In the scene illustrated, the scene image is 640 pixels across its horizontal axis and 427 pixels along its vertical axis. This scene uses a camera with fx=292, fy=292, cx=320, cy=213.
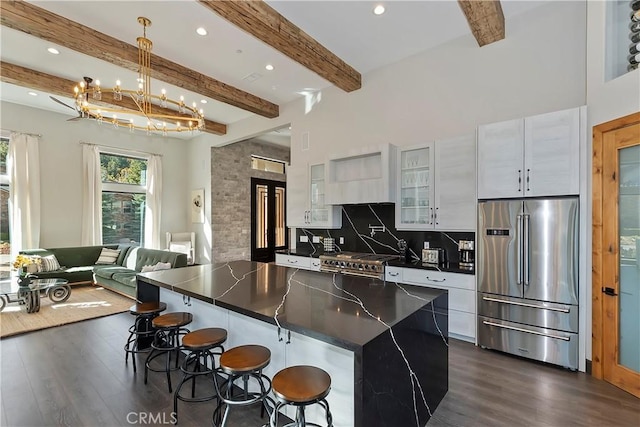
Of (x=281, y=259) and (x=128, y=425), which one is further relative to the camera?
(x=281, y=259)

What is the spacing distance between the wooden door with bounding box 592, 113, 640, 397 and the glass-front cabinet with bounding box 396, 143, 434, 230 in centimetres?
153

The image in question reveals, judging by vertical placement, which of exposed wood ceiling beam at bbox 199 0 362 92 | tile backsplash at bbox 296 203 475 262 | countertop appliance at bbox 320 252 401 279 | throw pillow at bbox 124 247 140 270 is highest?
exposed wood ceiling beam at bbox 199 0 362 92

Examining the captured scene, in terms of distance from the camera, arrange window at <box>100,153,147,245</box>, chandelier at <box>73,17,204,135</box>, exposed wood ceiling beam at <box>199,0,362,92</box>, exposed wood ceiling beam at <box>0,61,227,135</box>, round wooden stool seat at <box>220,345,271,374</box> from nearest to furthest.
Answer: round wooden stool seat at <box>220,345,271,374</box>, exposed wood ceiling beam at <box>199,0,362,92</box>, chandelier at <box>73,17,204,135</box>, exposed wood ceiling beam at <box>0,61,227,135</box>, window at <box>100,153,147,245</box>

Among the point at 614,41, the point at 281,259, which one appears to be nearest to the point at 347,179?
the point at 281,259

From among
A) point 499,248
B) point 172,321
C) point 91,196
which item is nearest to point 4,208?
point 91,196

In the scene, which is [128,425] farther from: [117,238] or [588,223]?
[117,238]

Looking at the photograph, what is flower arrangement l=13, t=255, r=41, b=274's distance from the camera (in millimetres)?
4629

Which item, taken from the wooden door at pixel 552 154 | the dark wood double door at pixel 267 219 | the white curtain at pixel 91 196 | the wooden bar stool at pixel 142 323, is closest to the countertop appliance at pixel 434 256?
the wooden door at pixel 552 154

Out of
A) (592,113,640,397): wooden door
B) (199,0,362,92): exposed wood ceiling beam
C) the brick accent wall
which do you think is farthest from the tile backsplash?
the brick accent wall

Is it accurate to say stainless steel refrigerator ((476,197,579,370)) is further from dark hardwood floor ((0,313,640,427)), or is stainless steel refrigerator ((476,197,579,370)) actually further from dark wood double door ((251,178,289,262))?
dark wood double door ((251,178,289,262))

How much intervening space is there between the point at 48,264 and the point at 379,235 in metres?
6.14

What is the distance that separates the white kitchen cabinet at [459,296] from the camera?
10.5ft

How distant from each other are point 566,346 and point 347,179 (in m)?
3.12

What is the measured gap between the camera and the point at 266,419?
6.73 ft
